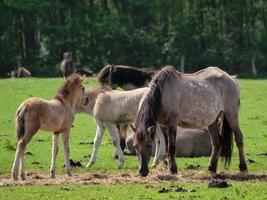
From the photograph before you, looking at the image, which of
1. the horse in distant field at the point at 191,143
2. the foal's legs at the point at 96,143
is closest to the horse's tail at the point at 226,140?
the horse in distant field at the point at 191,143

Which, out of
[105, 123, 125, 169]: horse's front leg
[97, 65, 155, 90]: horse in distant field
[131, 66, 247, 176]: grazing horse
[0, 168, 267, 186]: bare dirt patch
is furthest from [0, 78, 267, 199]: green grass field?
[97, 65, 155, 90]: horse in distant field

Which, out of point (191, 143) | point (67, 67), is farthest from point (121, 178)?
point (67, 67)

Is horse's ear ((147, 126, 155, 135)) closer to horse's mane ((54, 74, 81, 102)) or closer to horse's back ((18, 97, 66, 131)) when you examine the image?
horse's back ((18, 97, 66, 131))

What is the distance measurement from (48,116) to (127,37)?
→ 39001 millimetres

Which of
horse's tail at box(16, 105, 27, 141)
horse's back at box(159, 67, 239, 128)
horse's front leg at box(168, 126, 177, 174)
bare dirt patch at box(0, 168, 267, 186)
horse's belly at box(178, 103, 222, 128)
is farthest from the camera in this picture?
horse's belly at box(178, 103, 222, 128)

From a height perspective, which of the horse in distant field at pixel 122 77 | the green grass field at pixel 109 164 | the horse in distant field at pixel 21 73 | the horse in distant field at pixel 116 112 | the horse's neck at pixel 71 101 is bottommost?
the green grass field at pixel 109 164

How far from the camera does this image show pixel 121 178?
15422mm

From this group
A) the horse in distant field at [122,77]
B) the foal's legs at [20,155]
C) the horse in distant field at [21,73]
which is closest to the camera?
the foal's legs at [20,155]

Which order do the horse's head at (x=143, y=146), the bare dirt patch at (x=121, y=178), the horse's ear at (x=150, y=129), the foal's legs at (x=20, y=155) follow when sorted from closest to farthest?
the bare dirt patch at (x=121, y=178) < the foal's legs at (x=20, y=155) < the horse's head at (x=143, y=146) < the horse's ear at (x=150, y=129)

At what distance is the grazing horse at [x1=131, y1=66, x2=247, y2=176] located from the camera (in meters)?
15.8

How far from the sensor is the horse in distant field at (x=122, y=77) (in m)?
21.4

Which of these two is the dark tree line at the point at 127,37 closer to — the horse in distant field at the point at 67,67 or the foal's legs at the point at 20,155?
the horse in distant field at the point at 67,67

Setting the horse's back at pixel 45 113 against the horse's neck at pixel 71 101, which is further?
the horse's neck at pixel 71 101

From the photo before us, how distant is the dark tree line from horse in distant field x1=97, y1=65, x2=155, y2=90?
3121 centimetres
